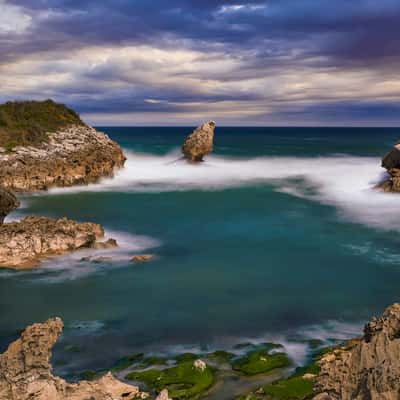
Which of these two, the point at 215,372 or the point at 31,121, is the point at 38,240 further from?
the point at 31,121

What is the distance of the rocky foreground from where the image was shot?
1869cm

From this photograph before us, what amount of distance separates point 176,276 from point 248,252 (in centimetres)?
467

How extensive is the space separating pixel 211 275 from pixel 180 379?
8208mm

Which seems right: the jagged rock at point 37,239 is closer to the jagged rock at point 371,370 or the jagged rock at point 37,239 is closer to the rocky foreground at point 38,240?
the rocky foreground at point 38,240

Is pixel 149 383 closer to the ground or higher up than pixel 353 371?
closer to the ground

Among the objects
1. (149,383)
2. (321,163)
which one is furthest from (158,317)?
(321,163)

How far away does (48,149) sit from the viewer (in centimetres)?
4022

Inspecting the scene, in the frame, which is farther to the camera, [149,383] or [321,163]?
[321,163]

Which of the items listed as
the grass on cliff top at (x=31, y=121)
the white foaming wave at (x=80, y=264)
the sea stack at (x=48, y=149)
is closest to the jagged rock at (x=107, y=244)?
the white foaming wave at (x=80, y=264)

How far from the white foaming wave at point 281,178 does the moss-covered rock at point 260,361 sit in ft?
55.3

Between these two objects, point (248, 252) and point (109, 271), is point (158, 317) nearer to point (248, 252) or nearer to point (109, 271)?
point (109, 271)

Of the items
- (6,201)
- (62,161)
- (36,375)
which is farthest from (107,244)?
(62,161)

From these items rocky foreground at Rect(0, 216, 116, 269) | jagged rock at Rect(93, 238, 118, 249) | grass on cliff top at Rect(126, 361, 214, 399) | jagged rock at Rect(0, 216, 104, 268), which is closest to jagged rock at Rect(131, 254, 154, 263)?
jagged rock at Rect(93, 238, 118, 249)

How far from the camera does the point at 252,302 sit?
16047 millimetres
